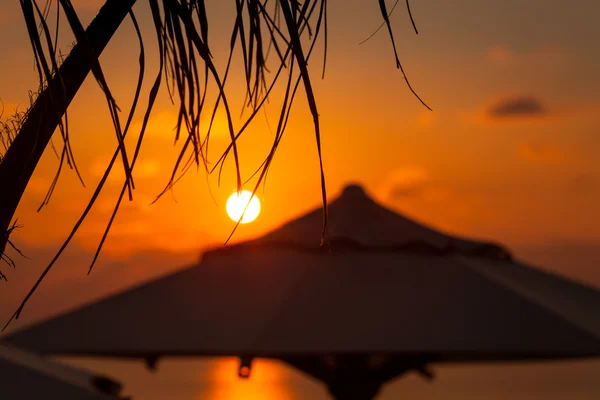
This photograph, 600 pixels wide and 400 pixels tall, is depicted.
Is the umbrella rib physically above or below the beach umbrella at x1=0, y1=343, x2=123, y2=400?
above

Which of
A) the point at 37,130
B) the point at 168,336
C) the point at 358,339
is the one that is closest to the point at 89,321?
the point at 168,336

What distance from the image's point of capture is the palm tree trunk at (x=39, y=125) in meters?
1.35

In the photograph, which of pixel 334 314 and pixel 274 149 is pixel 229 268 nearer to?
pixel 334 314

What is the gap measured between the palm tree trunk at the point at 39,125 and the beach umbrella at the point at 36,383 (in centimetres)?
277

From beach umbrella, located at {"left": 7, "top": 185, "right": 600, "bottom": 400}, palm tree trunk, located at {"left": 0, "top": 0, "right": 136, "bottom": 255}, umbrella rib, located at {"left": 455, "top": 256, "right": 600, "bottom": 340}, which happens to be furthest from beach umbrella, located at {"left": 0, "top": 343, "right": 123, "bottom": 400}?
palm tree trunk, located at {"left": 0, "top": 0, "right": 136, "bottom": 255}

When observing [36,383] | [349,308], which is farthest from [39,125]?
[349,308]

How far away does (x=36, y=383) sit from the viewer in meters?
4.05

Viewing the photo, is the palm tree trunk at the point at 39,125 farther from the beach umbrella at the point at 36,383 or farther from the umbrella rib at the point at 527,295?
the umbrella rib at the point at 527,295

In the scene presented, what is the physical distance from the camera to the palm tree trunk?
1.35 meters

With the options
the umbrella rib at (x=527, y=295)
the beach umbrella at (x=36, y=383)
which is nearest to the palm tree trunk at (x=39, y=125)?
the beach umbrella at (x=36, y=383)

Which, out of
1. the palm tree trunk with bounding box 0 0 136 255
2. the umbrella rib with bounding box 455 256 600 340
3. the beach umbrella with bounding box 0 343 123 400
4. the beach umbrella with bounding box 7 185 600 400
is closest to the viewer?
the palm tree trunk with bounding box 0 0 136 255

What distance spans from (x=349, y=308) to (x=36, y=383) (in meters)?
1.63

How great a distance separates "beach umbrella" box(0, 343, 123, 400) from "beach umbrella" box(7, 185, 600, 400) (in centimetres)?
77

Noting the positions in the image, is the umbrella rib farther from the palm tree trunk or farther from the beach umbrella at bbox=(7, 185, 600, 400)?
the palm tree trunk
